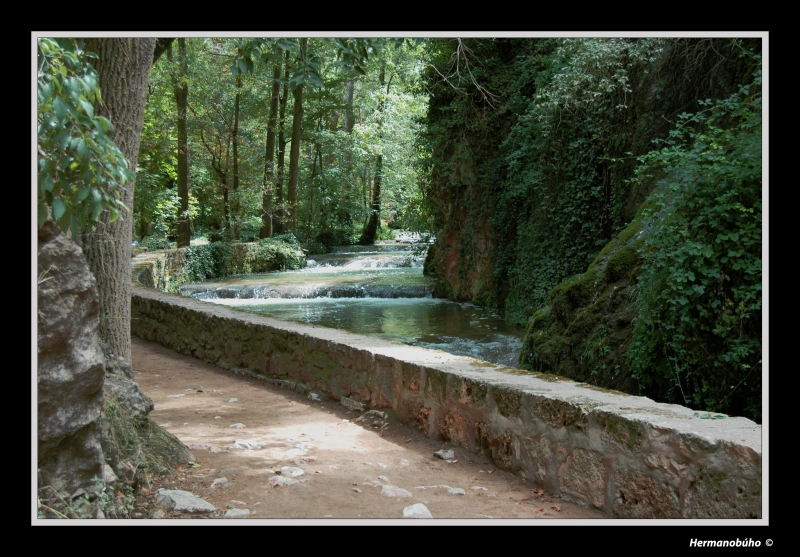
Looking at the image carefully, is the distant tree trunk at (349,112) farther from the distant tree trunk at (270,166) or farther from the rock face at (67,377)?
the rock face at (67,377)

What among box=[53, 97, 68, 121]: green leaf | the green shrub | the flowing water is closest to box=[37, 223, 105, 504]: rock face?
box=[53, 97, 68, 121]: green leaf

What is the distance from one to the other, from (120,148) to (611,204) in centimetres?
766

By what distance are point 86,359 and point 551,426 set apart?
251cm

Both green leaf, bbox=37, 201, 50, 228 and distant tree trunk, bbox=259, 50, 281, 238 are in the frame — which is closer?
green leaf, bbox=37, 201, 50, 228

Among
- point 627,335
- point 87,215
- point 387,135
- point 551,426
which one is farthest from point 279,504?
point 387,135

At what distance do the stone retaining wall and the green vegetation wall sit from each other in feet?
4.37

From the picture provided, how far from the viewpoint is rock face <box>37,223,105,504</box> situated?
2826 millimetres

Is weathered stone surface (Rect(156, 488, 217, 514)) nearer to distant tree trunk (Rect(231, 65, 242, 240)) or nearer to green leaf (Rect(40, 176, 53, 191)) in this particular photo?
green leaf (Rect(40, 176, 53, 191))

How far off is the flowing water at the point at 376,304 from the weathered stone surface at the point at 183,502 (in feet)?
19.7

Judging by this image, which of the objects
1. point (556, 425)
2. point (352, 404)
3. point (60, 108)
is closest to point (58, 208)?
point (60, 108)

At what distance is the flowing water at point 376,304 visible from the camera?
37.6 ft

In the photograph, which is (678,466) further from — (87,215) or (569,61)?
(569,61)

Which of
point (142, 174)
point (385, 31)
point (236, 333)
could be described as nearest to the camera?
point (385, 31)

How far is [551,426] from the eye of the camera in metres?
3.91
